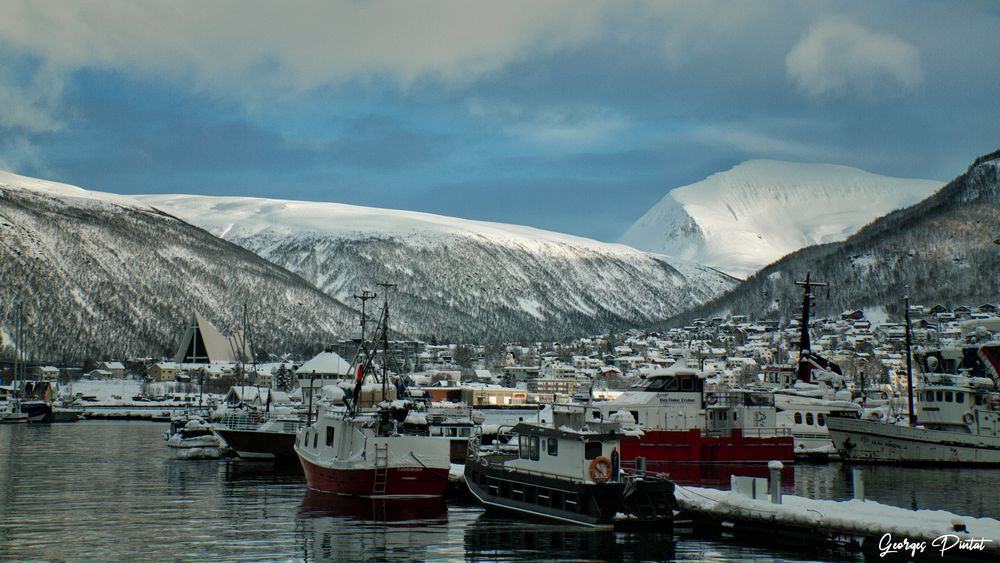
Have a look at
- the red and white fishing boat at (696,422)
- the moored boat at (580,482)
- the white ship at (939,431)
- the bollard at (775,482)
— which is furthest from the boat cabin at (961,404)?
the moored boat at (580,482)

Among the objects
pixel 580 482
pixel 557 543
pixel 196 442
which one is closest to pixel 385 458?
pixel 580 482

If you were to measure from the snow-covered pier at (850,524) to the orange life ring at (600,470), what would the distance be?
11.6ft

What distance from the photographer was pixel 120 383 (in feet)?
650

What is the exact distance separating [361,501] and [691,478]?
1985cm

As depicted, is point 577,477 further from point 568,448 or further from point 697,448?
point 697,448

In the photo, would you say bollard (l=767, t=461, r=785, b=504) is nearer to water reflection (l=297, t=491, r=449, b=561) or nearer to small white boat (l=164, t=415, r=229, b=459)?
water reflection (l=297, t=491, r=449, b=561)

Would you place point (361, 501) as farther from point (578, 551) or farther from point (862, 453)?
point (862, 453)

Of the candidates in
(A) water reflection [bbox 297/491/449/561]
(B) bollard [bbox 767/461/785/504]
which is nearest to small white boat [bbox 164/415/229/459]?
(A) water reflection [bbox 297/491/449/561]

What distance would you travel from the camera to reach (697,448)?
5934 cm

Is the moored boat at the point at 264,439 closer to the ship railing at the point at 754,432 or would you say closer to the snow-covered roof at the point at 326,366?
the ship railing at the point at 754,432

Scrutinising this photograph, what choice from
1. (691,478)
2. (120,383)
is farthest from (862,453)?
(120,383)

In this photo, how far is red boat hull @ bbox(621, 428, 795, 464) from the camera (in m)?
58.2

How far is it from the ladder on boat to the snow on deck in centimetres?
1367

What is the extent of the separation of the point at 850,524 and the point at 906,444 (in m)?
38.0
